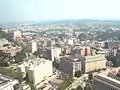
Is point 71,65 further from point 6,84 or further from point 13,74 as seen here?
point 6,84

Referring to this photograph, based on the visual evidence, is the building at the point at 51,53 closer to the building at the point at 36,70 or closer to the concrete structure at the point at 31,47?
the concrete structure at the point at 31,47

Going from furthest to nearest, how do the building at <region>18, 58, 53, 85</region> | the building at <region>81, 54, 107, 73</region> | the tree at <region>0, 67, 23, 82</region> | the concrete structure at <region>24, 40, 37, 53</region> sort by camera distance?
the concrete structure at <region>24, 40, 37, 53</region> < the building at <region>81, 54, 107, 73</region> < the building at <region>18, 58, 53, 85</region> < the tree at <region>0, 67, 23, 82</region>

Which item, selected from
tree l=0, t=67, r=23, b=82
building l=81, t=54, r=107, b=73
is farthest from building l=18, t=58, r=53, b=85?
building l=81, t=54, r=107, b=73

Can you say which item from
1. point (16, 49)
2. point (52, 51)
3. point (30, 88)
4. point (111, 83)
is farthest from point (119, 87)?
point (16, 49)

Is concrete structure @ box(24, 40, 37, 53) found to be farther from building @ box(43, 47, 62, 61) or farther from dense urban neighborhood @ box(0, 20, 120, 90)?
building @ box(43, 47, 62, 61)

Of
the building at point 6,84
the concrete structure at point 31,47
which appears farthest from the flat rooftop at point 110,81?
the concrete structure at point 31,47

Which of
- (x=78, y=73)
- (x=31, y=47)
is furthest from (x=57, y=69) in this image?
(x=31, y=47)
